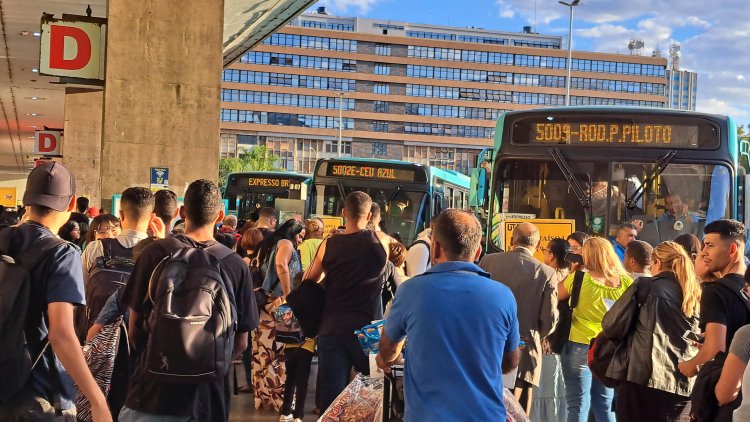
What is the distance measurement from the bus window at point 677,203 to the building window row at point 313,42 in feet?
391

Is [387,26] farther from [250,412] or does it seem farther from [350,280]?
[350,280]

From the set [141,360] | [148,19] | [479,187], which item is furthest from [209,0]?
[141,360]

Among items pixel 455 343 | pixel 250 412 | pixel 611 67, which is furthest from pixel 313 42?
pixel 455 343

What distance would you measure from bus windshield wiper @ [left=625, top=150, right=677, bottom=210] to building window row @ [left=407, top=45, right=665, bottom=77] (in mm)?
122536

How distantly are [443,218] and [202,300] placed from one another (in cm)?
106

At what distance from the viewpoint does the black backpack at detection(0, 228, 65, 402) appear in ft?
12.6

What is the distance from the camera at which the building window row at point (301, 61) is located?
128 m

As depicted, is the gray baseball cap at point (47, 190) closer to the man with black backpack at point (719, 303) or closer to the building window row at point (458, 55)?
the man with black backpack at point (719, 303)

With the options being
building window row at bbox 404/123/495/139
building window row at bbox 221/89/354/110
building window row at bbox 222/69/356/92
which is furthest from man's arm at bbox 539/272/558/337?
building window row at bbox 404/123/495/139

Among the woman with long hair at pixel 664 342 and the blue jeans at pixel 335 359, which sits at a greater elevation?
the woman with long hair at pixel 664 342

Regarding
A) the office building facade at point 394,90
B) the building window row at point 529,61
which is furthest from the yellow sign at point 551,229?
the building window row at point 529,61

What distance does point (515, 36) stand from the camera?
150250mm

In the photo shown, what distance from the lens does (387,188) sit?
21047mm

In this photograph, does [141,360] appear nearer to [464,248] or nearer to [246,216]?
[464,248]
